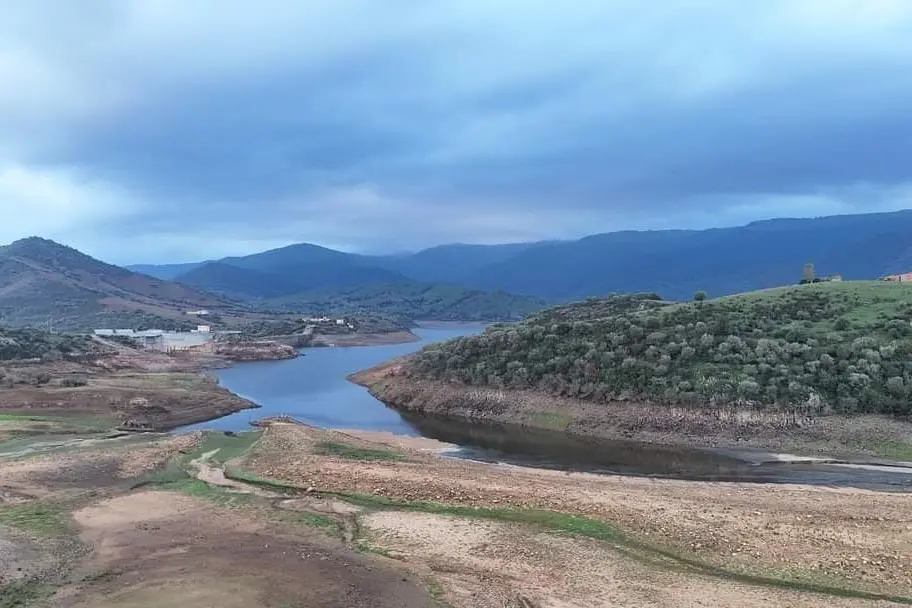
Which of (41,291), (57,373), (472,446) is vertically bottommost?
(472,446)

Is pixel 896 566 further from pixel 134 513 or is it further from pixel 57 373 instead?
pixel 57 373

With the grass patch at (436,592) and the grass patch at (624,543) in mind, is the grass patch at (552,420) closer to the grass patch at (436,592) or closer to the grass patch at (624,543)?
the grass patch at (624,543)

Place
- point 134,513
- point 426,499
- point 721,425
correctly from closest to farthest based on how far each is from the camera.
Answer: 1. point 134,513
2. point 426,499
3. point 721,425

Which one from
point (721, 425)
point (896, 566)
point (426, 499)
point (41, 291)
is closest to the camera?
point (896, 566)

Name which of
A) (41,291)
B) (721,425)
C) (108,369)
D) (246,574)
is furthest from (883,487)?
→ (41,291)

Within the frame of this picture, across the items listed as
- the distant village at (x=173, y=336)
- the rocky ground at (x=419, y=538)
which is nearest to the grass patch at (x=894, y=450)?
the rocky ground at (x=419, y=538)

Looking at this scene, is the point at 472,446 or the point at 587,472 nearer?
the point at 587,472

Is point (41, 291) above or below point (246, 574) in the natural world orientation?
above

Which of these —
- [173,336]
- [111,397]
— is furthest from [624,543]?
[173,336]
